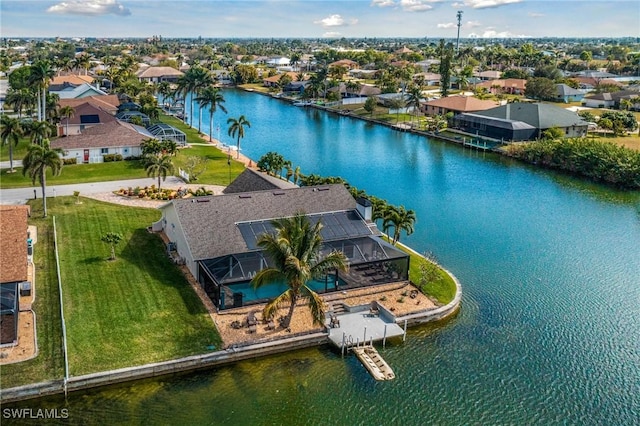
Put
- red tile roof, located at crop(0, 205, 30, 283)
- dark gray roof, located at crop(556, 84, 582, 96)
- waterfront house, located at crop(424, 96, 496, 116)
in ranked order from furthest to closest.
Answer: dark gray roof, located at crop(556, 84, 582, 96)
waterfront house, located at crop(424, 96, 496, 116)
red tile roof, located at crop(0, 205, 30, 283)

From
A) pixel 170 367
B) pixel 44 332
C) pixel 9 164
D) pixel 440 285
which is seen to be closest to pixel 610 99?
pixel 440 285

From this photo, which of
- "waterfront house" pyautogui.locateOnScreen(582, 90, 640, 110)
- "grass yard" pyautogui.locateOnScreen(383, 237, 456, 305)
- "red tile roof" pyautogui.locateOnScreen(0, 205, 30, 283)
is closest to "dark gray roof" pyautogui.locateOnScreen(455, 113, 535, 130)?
"waterfront house" pyautogui.locateOnScreen(582, 90, 640, 110)

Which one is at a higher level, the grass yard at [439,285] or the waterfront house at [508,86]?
the waterfront house at [508,86]

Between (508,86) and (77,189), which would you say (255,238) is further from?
(508,86)

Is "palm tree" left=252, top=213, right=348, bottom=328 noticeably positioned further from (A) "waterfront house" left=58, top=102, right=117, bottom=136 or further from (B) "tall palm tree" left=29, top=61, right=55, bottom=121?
(B) "tall palm tree" left=29, top=61, right=55, bottom=121

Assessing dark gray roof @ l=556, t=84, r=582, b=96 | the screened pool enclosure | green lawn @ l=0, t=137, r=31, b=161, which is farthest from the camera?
dark gray roof @ l=556, t=84, r=582, b=96

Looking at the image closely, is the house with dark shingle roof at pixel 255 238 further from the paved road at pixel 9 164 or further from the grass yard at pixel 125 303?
the paved road at pixel 9 164

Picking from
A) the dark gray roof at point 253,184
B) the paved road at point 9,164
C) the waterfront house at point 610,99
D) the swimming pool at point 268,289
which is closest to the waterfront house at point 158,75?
the paved road at point 9,164
